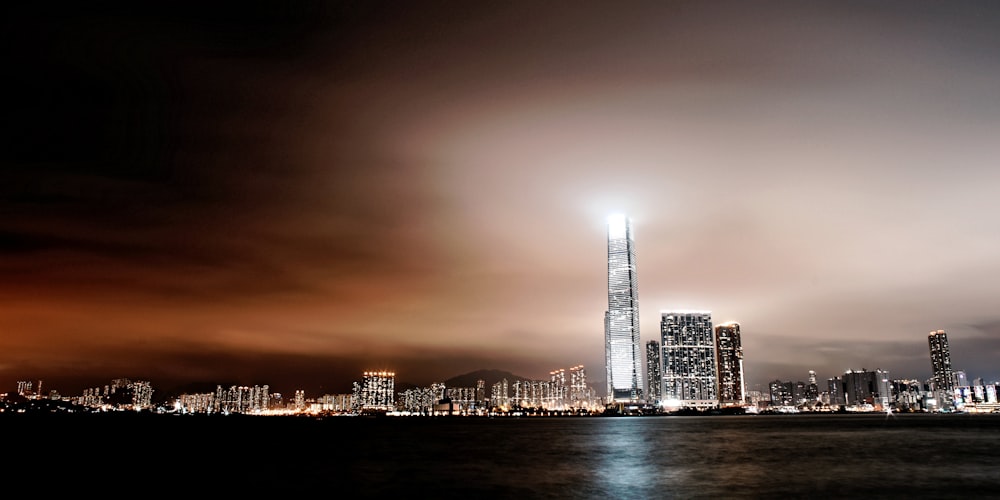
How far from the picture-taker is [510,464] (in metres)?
61.8

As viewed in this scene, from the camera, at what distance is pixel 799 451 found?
7369 centimetres

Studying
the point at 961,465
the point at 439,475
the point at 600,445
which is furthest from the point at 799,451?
the point at 439,475

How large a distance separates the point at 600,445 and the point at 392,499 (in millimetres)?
48402

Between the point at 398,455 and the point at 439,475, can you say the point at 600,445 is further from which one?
the point at 439,475

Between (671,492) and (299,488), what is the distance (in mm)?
25685

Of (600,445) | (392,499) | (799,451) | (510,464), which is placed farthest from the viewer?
(600,445)

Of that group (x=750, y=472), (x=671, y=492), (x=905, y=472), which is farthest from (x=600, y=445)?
(x=671, y=492)

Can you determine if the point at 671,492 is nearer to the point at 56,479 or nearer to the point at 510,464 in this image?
the point at 510,464

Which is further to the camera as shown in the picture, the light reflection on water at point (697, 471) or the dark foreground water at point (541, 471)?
the dark foreground water at point (541, 471)

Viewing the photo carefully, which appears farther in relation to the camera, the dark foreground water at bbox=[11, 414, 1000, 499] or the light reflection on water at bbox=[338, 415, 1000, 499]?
the dark foreground water at bbox=[11, 414, 1000, 499]

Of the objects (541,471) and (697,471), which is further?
(541,471)

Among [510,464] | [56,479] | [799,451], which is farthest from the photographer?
[799,451]

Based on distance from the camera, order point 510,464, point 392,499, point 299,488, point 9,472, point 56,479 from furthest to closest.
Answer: point 510,464 < point 9,472 < point 56,479 < point 299,488 < point 392,499

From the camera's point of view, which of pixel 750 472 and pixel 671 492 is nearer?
pixel 671 492
